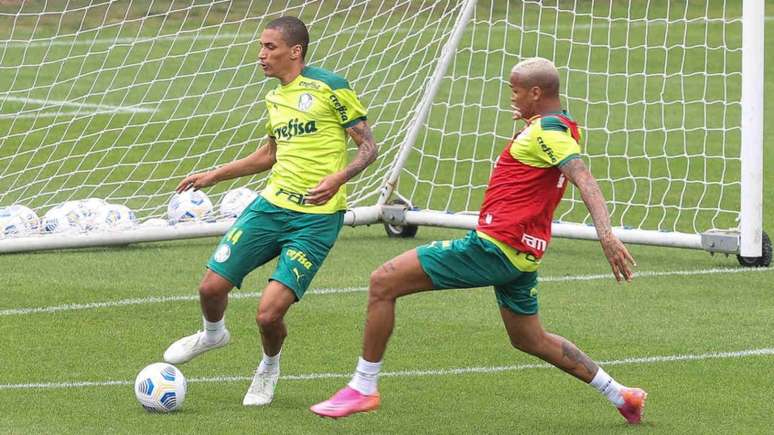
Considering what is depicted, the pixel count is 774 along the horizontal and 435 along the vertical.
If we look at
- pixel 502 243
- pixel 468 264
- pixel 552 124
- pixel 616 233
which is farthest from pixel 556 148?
pixel 616 233

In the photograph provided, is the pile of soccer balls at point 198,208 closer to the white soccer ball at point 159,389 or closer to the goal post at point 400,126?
the goal post at point 400,126

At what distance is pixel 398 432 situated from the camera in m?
7.14

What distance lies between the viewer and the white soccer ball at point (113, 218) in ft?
39.7

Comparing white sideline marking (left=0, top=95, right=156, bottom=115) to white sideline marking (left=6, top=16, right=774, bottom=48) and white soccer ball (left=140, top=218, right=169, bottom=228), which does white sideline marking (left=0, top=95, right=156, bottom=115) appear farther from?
white soccer ball (left=140, top=218, right=169, bottom=228)

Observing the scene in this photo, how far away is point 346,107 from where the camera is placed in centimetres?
793

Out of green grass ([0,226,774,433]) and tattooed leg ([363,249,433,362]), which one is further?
green grass ([0,226,774,433])

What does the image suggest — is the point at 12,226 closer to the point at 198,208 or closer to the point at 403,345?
the point at 198,208

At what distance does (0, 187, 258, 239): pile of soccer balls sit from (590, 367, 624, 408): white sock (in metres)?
5.27

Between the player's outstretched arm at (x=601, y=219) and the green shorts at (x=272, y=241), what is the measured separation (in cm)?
146

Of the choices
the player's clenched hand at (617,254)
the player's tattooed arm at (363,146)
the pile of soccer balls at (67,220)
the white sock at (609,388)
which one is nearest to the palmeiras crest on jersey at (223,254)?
the player's tattooed arm at (363,146)

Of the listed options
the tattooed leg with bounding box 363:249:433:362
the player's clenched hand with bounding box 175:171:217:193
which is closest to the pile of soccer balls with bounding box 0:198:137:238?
the player's clenched hand with bounding box 175:171:217:193

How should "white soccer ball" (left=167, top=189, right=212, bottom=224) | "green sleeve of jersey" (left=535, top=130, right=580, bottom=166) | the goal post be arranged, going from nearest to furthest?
"green sleeve of jersey" (left=535, top=130, right=580, bottom=166)
the goal post
"white soccer ball" (left=167, top=189, right=212, bottom=224)

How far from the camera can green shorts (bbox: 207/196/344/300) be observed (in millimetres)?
7691

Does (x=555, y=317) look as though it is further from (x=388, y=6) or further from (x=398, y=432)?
(x=388, y=6)
